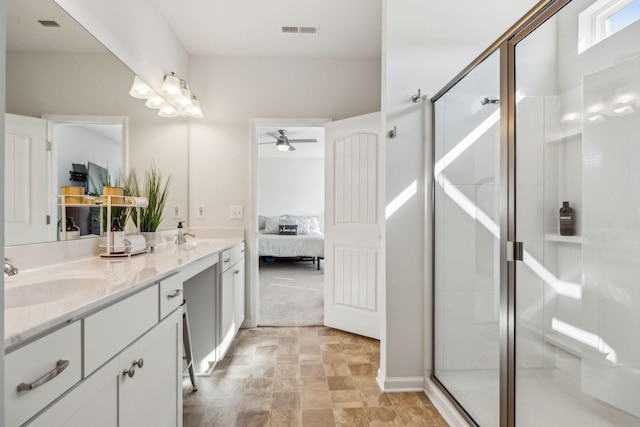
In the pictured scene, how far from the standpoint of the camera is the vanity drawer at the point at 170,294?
1.14 metres

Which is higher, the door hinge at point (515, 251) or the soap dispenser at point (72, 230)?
the soap dispenser at point (72, 230)

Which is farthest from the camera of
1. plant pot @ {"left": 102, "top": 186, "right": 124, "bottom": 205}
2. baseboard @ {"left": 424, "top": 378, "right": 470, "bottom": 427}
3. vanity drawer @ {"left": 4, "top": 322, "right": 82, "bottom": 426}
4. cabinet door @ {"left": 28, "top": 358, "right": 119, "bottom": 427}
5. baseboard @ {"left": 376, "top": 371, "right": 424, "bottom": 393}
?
baseboard @ {"left": 376, "top": 371, "right": 424, "bottom": 393}

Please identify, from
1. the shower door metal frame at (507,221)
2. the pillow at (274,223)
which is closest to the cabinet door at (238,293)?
the shower door metal frame at (507,221)

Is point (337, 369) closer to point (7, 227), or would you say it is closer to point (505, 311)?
point (505, 311)

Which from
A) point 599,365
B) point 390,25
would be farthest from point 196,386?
point 390,25

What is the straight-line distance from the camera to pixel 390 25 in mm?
1849

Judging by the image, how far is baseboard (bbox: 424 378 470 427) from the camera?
4.92 ft

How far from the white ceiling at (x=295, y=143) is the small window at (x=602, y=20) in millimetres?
3863

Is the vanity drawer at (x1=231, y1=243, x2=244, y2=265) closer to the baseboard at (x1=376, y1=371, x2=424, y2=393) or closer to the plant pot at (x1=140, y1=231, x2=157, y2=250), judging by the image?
the plant pot at (x1=140, y1=231, x2=157, y2=250)

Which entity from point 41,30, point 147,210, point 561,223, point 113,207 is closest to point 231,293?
point 147,210

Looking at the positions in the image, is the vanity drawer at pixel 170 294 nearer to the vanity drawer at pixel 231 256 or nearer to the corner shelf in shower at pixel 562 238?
the vanity drawer at pixel 231 256

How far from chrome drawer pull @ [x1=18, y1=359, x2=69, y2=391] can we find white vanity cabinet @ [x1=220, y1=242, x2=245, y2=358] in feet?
4.56

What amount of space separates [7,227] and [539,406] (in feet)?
7.14

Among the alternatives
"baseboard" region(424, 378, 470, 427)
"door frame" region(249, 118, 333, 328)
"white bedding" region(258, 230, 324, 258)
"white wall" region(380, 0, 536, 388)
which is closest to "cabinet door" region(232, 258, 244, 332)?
"door frame" region(249, 118, 333, 328)
